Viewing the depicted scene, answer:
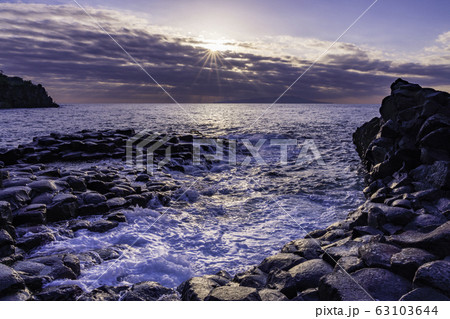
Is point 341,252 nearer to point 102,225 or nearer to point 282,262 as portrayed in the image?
point 282,262

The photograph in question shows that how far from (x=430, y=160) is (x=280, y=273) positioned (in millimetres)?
6314

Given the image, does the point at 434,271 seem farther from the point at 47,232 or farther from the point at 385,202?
the point at 47,232

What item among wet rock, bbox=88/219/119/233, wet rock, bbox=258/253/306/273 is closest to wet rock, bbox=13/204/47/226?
wet rock, bbox=88/219/119/233

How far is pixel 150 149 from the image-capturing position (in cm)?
1870

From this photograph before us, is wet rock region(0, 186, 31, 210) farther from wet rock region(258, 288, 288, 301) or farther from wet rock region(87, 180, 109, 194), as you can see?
wet rock region(258, 288, 288, 301)

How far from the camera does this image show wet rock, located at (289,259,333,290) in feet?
14.7

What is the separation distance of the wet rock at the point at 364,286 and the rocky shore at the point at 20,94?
12628 cm

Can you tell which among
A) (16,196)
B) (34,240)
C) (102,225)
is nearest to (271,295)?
(102,225)

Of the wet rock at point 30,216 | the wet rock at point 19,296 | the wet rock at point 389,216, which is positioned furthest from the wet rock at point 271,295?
the wet rock at point 30,216

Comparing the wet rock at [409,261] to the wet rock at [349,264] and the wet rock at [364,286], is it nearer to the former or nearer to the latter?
the wet rock at [364,286]

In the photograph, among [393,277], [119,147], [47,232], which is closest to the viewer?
[393,277]

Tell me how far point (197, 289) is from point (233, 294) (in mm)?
725

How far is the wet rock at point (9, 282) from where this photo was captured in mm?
4219
